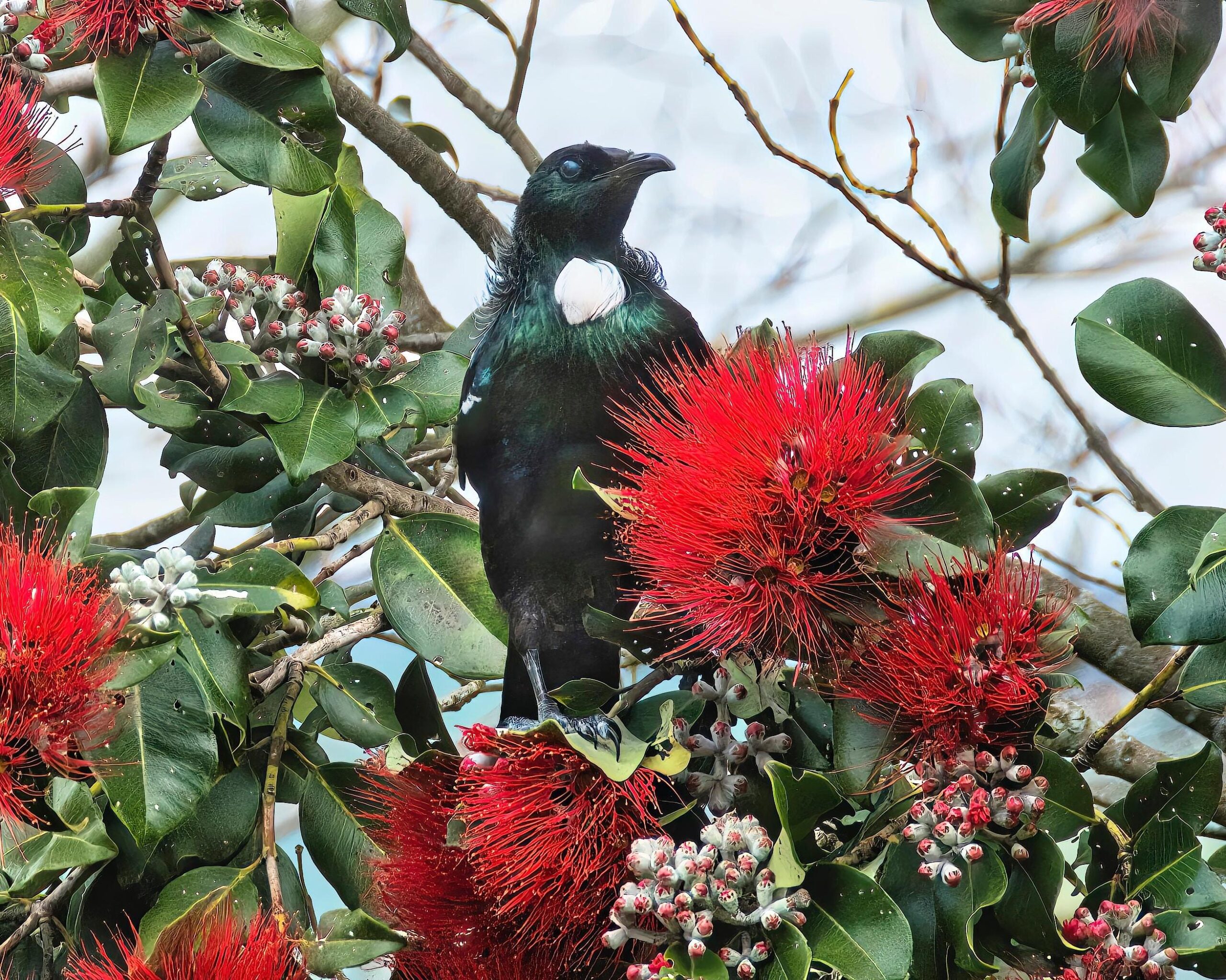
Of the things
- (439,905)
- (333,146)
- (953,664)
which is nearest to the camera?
(953,664)

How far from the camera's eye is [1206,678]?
0.57 metres

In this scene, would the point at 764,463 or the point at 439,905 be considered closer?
the point at 764,463

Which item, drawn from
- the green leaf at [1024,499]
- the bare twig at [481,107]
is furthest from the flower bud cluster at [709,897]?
the bare twig at [481,107]

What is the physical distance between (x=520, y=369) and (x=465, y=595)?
167 millimetres

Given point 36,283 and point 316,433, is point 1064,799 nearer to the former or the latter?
point 316,433

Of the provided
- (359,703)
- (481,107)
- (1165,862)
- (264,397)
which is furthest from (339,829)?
(481,107)

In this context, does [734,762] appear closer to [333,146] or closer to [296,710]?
[333,146]

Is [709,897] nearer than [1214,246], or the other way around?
[709,897]

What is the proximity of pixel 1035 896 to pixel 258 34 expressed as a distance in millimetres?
640

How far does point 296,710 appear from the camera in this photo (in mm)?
1043

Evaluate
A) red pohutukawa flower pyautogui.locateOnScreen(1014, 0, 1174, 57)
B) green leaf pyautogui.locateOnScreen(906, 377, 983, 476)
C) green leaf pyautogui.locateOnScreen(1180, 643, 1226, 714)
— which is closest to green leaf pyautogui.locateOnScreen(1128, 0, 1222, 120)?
red pohutukawa flower pyautogui.locateOnScreen(1014, 0, 1174, 57)

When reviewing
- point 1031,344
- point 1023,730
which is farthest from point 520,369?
point 1031,344

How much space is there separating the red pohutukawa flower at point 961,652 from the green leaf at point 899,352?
0.14m

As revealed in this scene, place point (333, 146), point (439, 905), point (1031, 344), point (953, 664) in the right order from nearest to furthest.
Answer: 1. point (953, 664)
2. point (439, 905)
3. point (333, 146)
4. point (1031, 344)
